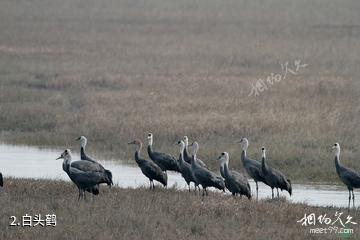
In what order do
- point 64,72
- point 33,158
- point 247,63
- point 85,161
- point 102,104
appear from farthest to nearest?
point 247,63 < point 64,72 < point 102,104 < point 33,158 < point 85,161

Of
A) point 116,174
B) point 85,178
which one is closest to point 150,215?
point 85,178

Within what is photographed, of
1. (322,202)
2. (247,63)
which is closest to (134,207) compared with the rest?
(322,202)

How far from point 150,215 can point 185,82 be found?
732 inches

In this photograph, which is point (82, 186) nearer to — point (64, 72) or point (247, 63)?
point (64, 72)

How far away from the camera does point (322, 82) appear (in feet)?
107

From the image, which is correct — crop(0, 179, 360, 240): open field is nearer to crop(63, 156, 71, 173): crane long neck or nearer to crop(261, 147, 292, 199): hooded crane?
crop(63, 156, 71, 173): crane long neck

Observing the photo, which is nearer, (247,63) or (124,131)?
(124,131)

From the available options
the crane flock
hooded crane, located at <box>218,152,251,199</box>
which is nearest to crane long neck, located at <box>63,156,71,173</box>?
the crane flock

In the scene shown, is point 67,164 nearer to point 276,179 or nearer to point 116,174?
point 276,179

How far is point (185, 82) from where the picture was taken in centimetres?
3359

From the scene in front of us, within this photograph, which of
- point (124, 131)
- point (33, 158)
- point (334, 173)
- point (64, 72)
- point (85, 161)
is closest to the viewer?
point (85, 161)

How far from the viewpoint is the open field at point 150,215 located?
14.2 metres

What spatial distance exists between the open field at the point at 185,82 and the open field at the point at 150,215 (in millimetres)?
5630

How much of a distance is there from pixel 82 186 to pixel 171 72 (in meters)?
20.5
